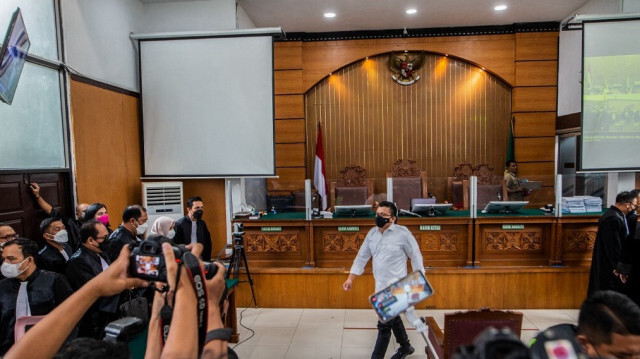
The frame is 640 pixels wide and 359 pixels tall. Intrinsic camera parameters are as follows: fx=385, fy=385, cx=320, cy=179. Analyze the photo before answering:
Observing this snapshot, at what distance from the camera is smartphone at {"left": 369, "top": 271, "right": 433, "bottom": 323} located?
1.51 metres

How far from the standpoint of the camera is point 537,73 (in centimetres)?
752

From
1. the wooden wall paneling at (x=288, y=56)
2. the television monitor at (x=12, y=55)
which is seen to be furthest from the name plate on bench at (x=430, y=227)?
the wooden wall paneling at (x=288, y=56)

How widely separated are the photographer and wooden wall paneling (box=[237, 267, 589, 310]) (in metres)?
3.77

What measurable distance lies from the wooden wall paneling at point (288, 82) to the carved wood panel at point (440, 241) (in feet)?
14.2

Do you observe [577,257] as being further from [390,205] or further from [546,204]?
[390,205]

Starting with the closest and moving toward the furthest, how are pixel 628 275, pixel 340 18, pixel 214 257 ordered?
pixel 628 275, pixel 214 257, pixel 340 18

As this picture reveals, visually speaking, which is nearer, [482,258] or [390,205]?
[390,205]

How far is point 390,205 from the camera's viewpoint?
11.2 ft

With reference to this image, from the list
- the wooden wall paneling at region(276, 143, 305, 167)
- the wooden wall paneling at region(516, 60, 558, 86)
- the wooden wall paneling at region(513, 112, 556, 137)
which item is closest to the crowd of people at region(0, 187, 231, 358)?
the wooden wall paneling at region(276, 143, 305, 167)

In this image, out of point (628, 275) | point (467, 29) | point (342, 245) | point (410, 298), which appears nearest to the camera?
point (410, 298)

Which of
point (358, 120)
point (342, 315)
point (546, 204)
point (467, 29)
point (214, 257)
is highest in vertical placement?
point (467, 29)

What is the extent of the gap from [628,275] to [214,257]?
5087 millimetres

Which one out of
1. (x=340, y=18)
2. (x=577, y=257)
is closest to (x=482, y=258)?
(x=577, y=257)

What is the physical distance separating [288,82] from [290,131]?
0.99 metres
